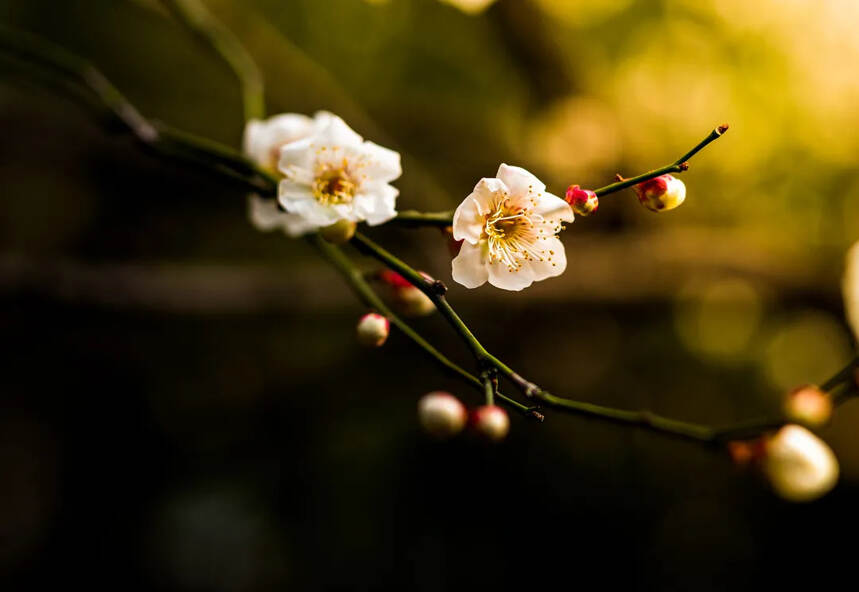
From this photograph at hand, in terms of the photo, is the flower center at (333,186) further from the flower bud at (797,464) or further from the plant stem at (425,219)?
the flower bud at (797,464)

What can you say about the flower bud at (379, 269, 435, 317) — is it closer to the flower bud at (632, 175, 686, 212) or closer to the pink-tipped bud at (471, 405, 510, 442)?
the pink-tipped bud at (471, 405, 510, 442)

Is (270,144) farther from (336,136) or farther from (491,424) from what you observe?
(491,424)

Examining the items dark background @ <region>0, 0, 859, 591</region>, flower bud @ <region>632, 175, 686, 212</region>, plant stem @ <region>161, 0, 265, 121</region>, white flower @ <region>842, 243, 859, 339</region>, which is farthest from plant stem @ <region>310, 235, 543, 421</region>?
dark background @ <region>0, 0, 859, 591</region>

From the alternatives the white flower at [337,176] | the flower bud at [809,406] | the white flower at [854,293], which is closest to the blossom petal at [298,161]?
the white flower at [337,176]

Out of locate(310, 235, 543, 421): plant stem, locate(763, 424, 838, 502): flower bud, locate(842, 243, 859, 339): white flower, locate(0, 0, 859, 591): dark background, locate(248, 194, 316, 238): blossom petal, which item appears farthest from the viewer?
locate(0, 0, 859, 591): dark background

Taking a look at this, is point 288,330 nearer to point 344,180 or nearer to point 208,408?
point 208,408

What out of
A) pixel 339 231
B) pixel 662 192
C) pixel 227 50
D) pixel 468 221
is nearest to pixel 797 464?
pixel 662 192

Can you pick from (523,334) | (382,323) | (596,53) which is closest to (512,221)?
(382,323)
